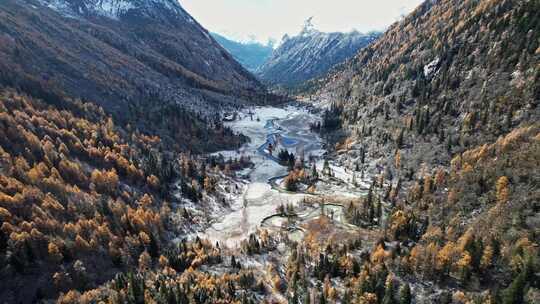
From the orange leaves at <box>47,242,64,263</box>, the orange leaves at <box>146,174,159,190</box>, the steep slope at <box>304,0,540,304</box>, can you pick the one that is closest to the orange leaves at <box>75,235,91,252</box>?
the orange leaves at <box>47,242,64,263</box>

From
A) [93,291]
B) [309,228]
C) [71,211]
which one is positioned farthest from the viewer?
[309,228]

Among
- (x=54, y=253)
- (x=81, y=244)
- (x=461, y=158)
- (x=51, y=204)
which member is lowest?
(x=54, y=253)

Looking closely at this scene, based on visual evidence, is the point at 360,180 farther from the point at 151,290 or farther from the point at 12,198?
the point at 12,198

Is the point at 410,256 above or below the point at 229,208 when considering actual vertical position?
above

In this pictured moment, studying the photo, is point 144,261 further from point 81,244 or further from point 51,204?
point 51,204

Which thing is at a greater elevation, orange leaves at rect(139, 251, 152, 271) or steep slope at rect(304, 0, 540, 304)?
steep slope at rect(304, 0, 540, 304)

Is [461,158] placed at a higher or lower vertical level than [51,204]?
higher

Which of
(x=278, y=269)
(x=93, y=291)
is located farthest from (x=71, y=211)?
(x=278, y=269)

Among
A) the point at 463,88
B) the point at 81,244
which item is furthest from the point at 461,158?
the point at 81,244

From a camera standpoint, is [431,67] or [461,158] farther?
[431,67]

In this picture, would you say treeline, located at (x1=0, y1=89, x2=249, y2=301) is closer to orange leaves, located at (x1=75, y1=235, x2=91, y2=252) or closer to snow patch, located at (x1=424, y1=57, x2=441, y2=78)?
orange leaves, located at (x1=75, y1=235, x2=91, y2=252)

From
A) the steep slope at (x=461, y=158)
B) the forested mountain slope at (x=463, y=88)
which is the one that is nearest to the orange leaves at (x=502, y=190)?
the steep slope at (x=461, y=158)
